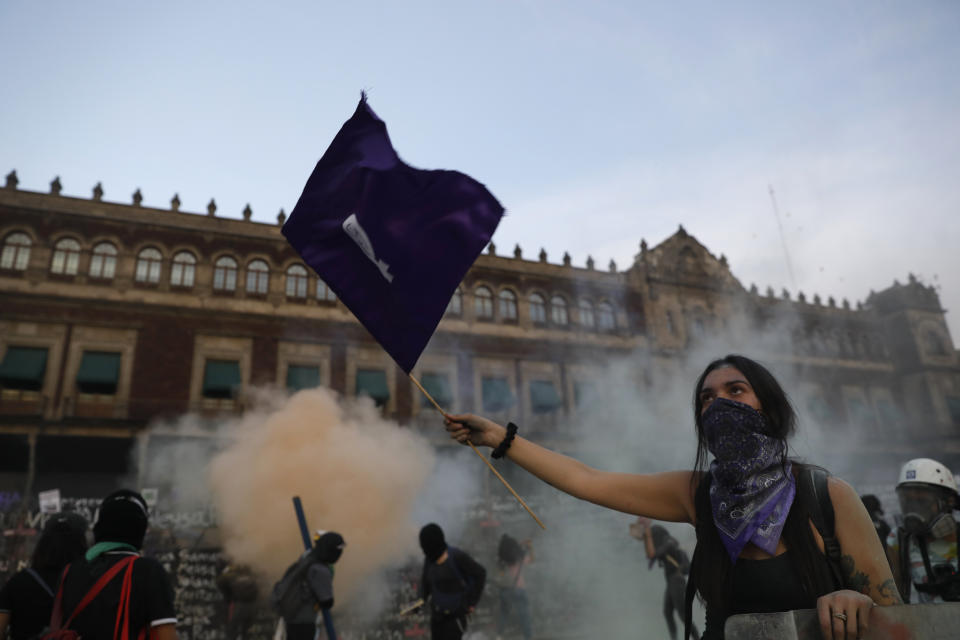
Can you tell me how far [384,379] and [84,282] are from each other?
9386 millimetres

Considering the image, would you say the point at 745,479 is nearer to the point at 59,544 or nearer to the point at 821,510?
the point at 821,510

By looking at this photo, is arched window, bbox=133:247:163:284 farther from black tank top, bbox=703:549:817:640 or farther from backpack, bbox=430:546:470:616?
black tank top, bbox=703:549:817:640

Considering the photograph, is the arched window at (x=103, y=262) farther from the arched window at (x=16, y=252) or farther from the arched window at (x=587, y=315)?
the arched window at (x=587, y=315)

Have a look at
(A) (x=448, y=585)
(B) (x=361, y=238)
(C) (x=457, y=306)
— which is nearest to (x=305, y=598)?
(A) (x=448, y=585)

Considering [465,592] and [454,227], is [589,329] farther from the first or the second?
[454,227]

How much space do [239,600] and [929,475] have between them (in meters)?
9.82

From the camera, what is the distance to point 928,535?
381 cm

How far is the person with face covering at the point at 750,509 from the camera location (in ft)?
5.37

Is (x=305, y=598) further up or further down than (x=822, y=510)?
further down

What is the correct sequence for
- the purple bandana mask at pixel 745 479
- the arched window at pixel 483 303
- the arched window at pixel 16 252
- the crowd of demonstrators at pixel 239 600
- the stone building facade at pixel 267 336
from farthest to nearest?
the arched window at pixel 483 303 < the arched window at pixel 16 252 < the stone building facade at pixel 267 336 < the crowd of demonstrators at pixel 239 600 < the purple bandana mask at pixel 745 479

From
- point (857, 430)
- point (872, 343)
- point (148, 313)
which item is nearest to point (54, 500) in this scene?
point (148, 313)

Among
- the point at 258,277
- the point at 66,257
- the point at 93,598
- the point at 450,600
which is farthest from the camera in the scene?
the point at 258,277

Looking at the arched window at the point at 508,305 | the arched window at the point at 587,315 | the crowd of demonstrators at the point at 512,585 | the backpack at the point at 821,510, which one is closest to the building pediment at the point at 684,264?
the arched window at the point at 587,315

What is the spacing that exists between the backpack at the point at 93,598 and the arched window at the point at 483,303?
67.8 feet
